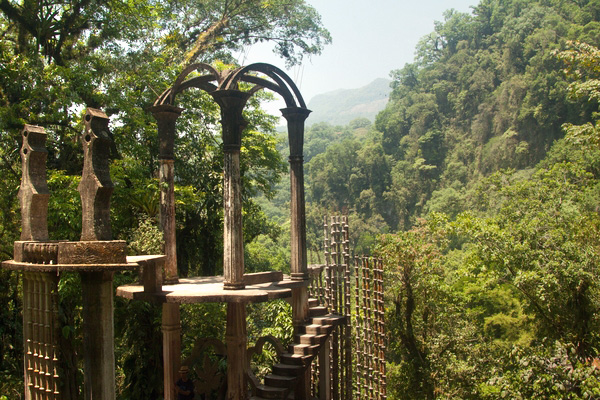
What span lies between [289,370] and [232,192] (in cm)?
255

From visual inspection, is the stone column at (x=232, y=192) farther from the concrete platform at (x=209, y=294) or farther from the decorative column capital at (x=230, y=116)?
the concrete platform at (x=209, y=294)

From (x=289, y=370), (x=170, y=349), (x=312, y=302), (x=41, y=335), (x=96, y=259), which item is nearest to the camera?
(x=96, y=259)

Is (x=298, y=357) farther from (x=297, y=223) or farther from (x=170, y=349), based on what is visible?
(x=297, y=223)

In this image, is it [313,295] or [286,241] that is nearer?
[313,295]

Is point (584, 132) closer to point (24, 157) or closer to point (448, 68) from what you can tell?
point (24, 157)

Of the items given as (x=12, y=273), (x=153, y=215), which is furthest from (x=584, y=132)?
(x=12, y=273)

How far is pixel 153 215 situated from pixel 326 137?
323ft

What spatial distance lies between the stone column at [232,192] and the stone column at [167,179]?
159cm

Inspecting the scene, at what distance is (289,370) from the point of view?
22.6 feet

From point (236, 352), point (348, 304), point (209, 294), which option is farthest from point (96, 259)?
point (348, 304)

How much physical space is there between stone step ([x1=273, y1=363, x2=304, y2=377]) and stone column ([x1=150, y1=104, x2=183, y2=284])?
6.81 ft

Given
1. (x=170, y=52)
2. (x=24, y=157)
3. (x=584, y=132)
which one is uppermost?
(x=170, y=52)

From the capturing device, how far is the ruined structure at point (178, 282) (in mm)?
4422

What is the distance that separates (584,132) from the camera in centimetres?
1284
